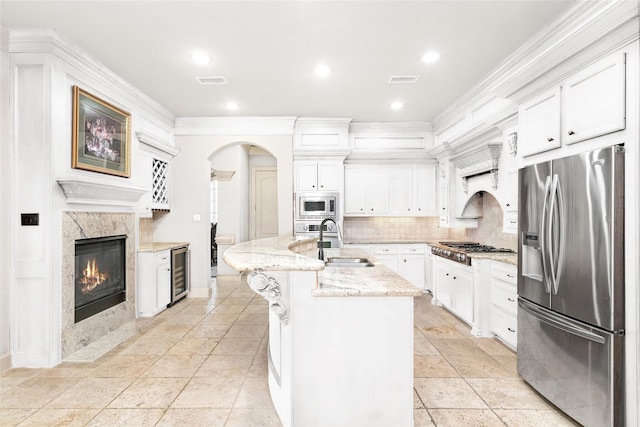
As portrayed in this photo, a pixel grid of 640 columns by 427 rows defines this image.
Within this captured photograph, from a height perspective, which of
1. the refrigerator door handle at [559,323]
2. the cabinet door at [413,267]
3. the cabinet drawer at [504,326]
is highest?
the refrigerator door handle at [559,323]

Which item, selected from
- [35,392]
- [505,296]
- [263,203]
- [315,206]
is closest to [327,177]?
[315,206]

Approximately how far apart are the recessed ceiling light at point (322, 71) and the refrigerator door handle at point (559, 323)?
9.09 feet

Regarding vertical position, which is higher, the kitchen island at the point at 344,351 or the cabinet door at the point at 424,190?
the cabinet door at the point at 424,190

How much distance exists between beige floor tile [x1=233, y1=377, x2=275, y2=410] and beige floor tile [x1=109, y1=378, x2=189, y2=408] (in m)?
0.48

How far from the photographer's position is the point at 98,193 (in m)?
3.22

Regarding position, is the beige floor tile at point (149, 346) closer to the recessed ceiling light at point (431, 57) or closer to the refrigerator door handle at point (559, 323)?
the refrigerator door handle at point (559, 323)

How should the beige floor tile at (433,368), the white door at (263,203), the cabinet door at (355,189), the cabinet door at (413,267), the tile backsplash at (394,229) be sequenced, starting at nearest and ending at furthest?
the beige floor tile at (433,368) → the cabinet door at (413,267) → the cabinet door at (355,189) → the tile backsplash at (394,229) → the white door at (263,203)

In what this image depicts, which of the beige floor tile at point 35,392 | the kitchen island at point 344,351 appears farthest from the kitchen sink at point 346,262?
the beige floor tile at point 35,392

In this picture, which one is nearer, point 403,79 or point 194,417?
point 194,417

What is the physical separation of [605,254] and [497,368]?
4.74 feet

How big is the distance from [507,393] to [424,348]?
87cm

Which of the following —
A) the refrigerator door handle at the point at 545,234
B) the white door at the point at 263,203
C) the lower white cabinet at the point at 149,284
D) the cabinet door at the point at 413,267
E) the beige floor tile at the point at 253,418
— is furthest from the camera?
the white door at the point at 263,203

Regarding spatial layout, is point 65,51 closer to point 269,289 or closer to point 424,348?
point 269,289

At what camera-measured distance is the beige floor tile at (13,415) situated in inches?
80.8
